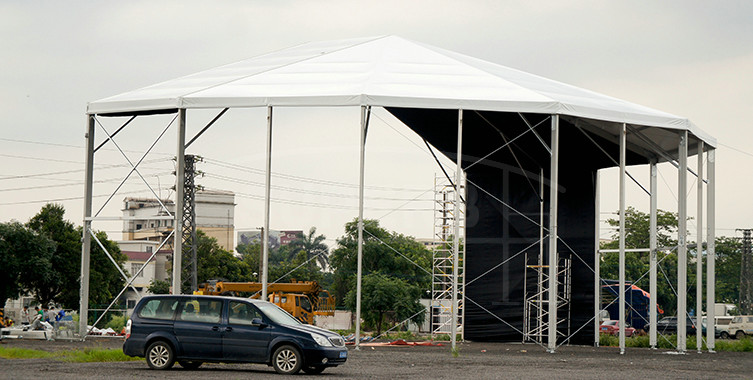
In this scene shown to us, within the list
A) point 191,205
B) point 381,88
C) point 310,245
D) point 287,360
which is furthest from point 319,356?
point 310,245

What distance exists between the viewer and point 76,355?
19.4m

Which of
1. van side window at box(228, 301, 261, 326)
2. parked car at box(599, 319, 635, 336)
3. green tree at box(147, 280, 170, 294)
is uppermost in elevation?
van side window at box(228, 301, 261, 326)

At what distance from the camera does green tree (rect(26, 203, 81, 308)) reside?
53.8m

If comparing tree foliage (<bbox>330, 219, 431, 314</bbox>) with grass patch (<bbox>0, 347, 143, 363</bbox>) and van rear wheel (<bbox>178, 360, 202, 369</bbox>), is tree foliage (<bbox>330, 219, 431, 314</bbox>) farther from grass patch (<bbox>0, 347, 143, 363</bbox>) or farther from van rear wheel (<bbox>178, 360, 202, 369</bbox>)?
van rear wheel (<bbox>178, 360, 202, 369</bbox>)

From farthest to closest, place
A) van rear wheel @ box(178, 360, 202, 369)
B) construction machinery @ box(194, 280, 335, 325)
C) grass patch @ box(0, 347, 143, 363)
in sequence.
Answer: construction machinery @ box(194, 280, 335, 325) → grass patch @ box(0, 347, 143, 363) → van rear wheel @ box(178, 360, 202, 369)

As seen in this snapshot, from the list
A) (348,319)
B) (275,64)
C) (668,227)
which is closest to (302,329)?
(275,64)

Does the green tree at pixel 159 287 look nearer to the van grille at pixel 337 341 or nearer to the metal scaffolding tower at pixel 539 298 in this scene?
the metal scaffolding tower at pixel 539 298

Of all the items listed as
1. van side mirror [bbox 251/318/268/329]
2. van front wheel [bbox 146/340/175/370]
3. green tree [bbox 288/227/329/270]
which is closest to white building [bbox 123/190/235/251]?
green tree [bbox 288/227/329/270]

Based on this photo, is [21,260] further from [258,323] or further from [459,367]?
[258,323]

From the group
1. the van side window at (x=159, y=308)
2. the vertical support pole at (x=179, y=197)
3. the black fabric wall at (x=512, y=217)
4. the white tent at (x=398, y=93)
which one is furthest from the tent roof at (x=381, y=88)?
the van side window at (x=159, y=308)

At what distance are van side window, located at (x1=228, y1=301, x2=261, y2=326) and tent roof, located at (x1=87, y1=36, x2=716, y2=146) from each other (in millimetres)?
8365

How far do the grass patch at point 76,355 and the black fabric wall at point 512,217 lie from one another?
47.5 ft

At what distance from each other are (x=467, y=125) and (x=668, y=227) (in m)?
50.5

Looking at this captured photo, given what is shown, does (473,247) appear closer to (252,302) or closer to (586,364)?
(586,364)
